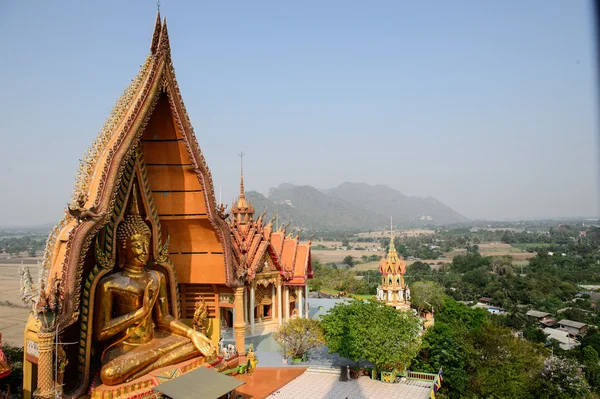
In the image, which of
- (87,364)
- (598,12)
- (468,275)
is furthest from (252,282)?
(468,275)

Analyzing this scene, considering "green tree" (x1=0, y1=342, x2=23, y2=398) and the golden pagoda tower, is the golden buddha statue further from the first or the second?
the golden pagoda tower

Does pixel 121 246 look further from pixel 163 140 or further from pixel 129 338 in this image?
pixel 163 140

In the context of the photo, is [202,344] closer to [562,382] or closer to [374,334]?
[374,334]

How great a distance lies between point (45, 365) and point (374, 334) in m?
10.1

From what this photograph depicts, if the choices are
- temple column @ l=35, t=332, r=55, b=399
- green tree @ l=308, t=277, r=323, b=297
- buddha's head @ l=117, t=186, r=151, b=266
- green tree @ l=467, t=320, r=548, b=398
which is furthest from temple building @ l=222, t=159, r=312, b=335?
green tree @ l=308, t=277, r=323, b=297

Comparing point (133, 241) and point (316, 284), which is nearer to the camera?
point (133, 241)

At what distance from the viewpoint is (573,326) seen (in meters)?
36.2

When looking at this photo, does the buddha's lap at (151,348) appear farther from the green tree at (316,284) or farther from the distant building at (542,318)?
the distant building at (542,318)

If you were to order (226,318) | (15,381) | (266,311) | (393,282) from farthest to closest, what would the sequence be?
(393,282), (266,311), (226,318), (15,381)

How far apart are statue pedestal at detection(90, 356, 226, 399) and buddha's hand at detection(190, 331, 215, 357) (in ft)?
0.86

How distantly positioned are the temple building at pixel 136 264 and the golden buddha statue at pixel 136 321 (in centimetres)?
2

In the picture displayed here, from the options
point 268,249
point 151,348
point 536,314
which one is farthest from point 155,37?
point 536,314

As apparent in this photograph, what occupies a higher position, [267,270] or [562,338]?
[267,270]

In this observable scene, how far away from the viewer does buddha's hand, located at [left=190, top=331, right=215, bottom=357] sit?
11867 millimetres
